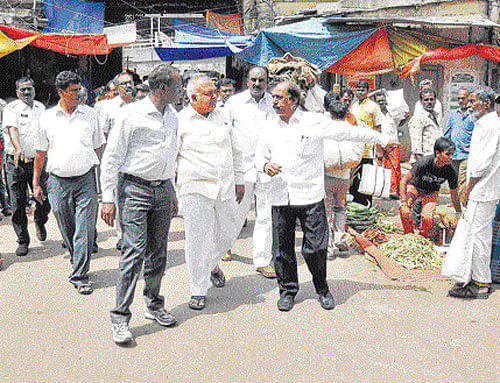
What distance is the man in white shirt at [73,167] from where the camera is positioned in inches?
201

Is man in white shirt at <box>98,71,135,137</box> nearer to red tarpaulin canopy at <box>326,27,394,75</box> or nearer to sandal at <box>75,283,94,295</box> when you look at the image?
sandal at <box>75,283,94,295</box>

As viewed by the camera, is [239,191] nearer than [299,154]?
No

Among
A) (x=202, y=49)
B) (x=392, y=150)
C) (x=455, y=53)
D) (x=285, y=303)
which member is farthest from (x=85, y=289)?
(x=455, y=53)

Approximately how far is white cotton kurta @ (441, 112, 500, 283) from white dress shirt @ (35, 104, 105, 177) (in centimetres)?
353

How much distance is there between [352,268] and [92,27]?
1357 centimetres

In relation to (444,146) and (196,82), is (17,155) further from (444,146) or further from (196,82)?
(444,146)

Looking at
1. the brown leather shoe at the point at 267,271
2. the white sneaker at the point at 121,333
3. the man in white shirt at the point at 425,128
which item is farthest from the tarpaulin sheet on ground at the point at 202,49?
the white sneaker at the point at 121,333

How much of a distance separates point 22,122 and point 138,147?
3768 millimetres

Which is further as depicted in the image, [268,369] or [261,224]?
[261,224]

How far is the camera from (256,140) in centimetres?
566

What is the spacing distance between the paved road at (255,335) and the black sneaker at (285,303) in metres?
0.07

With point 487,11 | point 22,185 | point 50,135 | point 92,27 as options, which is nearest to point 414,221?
point 50,135

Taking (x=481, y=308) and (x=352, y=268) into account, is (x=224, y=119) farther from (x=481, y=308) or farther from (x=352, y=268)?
(x=481, y=308)

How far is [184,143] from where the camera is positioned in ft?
14.5
